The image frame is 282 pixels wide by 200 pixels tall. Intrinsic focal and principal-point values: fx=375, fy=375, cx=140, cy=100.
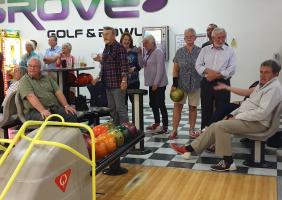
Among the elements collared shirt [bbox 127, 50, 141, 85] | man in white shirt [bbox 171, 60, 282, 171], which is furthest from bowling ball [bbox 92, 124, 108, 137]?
collared shirt [bbox 127, 50, 141, 85]

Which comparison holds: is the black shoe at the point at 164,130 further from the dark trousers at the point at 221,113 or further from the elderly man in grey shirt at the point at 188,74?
the dark trousers at the point at 221,113

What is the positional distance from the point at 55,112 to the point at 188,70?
1.91m

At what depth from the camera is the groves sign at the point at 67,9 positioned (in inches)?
322

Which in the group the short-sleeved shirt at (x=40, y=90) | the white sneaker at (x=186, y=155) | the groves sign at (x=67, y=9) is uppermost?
the groves sign at (x=67, y=9)

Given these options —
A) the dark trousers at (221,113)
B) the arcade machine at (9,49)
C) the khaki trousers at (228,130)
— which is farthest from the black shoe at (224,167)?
the arcade machine at (9,49)

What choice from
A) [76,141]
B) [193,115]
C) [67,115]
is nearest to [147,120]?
[193,115]

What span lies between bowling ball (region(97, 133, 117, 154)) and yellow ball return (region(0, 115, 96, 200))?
0.44m

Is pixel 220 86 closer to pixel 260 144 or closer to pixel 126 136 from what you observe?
pixel 260 144

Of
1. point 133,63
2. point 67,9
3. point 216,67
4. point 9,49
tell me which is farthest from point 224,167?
point 9,49

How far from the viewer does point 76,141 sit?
7.90 feet

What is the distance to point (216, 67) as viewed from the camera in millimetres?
4578

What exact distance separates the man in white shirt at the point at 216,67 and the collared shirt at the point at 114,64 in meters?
0.95

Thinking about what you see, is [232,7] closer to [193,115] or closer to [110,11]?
[110,11]

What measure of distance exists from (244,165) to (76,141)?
2289mm
